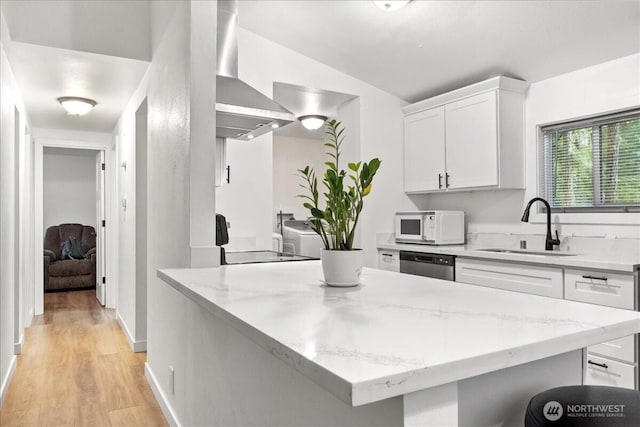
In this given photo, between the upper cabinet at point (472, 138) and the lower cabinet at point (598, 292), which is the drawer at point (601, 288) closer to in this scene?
the lower cabinet at point (598, 292)

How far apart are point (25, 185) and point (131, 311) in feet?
5.26

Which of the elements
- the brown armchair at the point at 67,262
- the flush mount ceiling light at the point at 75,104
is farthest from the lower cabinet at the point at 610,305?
the brown armchair at the point at 67,262

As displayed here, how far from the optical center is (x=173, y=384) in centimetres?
241

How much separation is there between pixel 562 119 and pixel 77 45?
334cm

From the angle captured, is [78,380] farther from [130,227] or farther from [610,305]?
[610,305]

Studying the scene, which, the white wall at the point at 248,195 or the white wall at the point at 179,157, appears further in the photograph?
the white wall at the point at 248,195

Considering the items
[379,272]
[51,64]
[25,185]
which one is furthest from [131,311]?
[379,272]

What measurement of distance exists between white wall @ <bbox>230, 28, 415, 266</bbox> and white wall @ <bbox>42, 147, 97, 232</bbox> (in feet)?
15.2

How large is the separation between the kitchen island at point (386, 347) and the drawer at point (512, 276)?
1566mm

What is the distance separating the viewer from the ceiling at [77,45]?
2721 millimetres

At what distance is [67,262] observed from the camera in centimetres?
667

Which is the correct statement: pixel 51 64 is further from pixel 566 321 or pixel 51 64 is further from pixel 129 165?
pixel 566 321

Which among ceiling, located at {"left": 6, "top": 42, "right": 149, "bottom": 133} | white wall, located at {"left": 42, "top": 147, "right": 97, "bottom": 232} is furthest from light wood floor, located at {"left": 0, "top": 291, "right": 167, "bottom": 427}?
white wall, located at {"left": 42, "top": 147, "right": 97, "bottom": 232}

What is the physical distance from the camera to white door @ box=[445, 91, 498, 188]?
3471 mm
